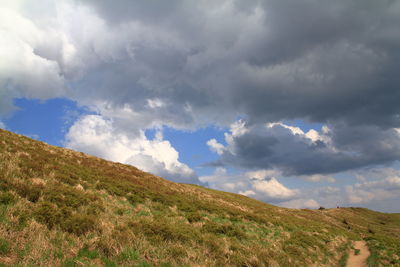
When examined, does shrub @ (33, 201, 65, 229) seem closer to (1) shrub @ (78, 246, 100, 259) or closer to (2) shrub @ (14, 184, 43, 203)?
(2) shrub @ (14, 184, 43, 203)

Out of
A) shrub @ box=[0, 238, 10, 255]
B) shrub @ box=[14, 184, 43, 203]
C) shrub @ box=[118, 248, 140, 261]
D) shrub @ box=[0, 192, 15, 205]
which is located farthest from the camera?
shrub @ box=[14, 184, 43, 203]

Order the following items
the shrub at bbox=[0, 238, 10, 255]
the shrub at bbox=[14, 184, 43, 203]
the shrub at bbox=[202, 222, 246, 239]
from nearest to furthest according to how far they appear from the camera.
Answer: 1. the shrub at bbox=[0, 238, 10, 255]
2. the shrub at bbox=[14, 184, 43, 203]
3. the shrub at bbox=[202, 222, 246, 239]

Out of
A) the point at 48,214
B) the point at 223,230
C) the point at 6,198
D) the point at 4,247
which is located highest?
the point at 6,198

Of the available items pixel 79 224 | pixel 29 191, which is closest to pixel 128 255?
pixel 79 224

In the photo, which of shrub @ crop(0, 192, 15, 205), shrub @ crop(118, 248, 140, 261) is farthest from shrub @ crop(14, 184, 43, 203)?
shrub @ crop(118, 248, 140, 261)

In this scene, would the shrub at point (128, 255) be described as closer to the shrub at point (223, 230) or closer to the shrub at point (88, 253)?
the shrub at point (88, 253)

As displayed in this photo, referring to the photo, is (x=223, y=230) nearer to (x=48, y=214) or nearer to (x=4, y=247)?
(x=48, y=214)

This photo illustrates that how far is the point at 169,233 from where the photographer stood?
10.5m

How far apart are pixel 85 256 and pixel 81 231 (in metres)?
2.11

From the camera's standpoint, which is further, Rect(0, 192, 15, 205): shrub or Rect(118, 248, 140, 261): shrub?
Rect(0, 192, 15, 205): shrub

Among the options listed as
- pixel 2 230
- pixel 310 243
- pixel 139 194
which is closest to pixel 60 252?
pixel 2 230

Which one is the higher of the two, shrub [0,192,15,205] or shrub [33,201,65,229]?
shrub [0,192,15,205]

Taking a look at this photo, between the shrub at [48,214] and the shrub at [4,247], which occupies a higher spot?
the shrub at [48,214]

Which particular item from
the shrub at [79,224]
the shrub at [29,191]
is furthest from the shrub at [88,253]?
the shrub at [29,191]
